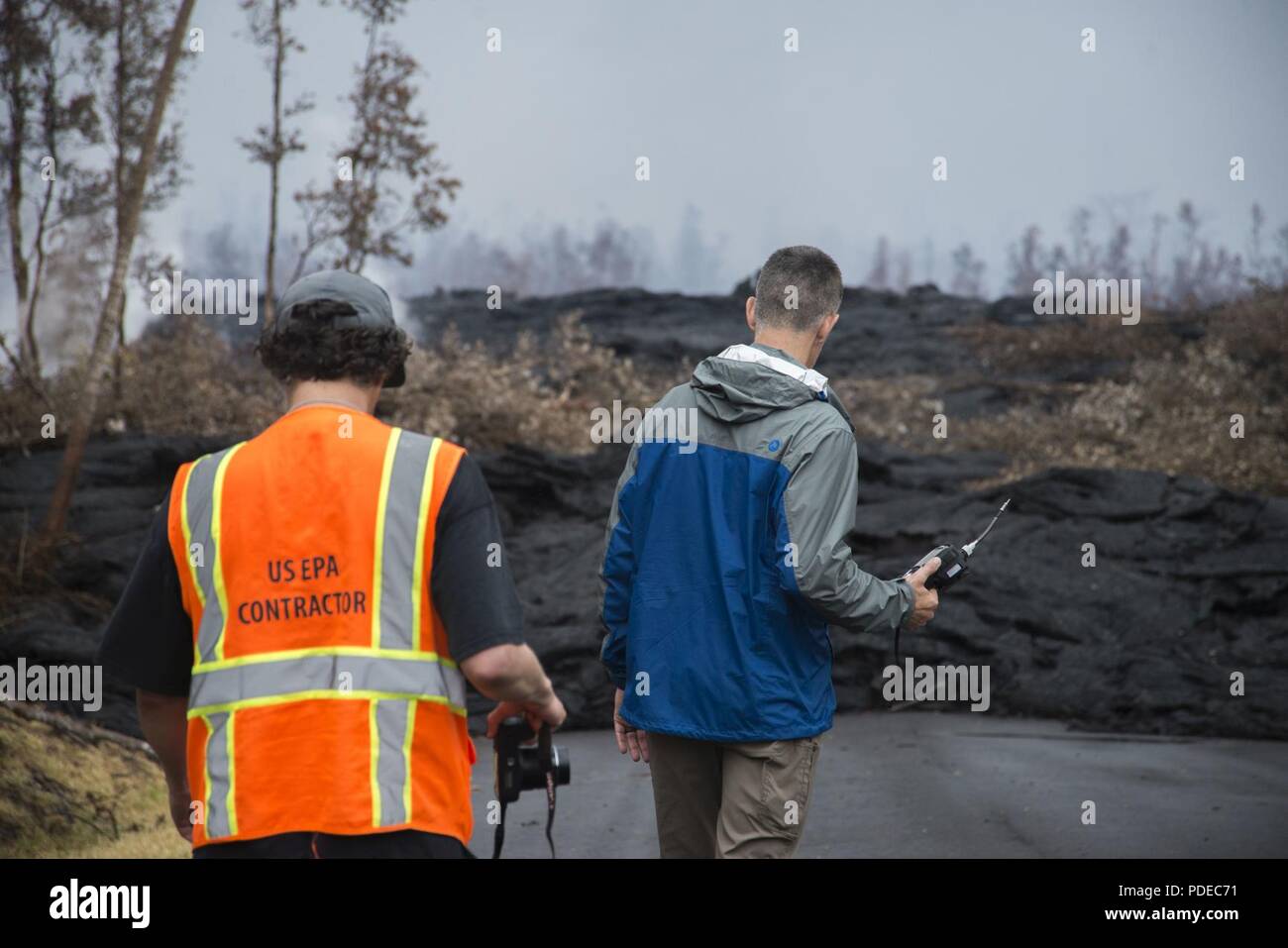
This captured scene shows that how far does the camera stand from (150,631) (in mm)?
2777

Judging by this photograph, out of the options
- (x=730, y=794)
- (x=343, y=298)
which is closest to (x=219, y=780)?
(x=343, y=298)

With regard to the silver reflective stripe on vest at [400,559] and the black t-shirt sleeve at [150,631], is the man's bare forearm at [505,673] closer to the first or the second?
the silver reflective stripe on vest at [400,559]

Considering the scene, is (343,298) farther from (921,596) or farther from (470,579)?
(921,596)

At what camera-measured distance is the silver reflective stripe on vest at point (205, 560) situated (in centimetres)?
265

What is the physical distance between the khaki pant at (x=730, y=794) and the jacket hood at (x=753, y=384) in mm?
894

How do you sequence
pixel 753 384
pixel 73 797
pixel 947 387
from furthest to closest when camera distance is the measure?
pixel 947 387 < pixel 73 797 < pixel 753 384

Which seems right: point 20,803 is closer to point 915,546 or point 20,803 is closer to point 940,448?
point 915,546

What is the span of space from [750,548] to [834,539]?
24 centimetres

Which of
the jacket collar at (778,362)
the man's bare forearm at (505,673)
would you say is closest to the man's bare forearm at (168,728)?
the man's bare forearm at (505,673)

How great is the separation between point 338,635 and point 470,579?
255 millimetres

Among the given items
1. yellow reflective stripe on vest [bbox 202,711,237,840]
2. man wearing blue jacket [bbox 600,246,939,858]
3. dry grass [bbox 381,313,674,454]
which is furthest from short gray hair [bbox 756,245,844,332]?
dry grass [bbox 381,313,674,454]

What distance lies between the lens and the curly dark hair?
110 inches
